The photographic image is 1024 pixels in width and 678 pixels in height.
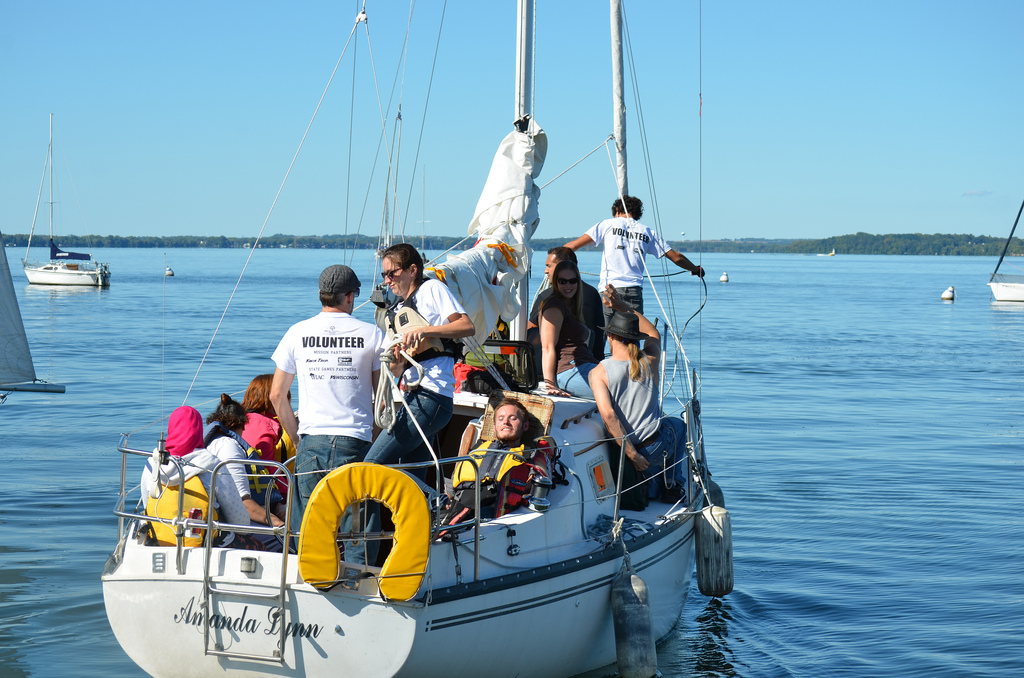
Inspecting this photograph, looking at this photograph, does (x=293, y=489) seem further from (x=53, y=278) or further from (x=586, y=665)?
(x=53, y=278)

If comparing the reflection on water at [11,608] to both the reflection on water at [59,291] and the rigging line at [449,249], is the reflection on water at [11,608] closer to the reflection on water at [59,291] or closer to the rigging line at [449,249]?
the rigging line at [449,249]

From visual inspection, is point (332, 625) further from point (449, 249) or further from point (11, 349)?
point (11, 349)

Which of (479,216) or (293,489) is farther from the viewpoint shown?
(479,216)

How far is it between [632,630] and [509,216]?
163 inches

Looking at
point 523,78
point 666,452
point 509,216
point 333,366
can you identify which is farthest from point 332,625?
point 523,78

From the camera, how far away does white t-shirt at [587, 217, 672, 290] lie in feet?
31.1

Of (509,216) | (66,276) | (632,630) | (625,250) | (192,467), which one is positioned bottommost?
(632,630)

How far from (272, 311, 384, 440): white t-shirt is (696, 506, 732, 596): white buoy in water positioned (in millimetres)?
3766

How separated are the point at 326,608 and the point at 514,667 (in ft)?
4.52

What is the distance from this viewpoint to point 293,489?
520 centimetres

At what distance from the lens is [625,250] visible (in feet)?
31.2

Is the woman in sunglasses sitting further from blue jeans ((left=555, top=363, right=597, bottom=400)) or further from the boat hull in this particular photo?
the boat hull

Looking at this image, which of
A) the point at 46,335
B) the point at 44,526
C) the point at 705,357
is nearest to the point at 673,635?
the point at 44,526

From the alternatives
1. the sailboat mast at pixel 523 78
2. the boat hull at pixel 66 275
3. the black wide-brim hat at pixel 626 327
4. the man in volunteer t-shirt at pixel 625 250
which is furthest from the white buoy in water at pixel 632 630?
the boat hull at pixel 66 275
